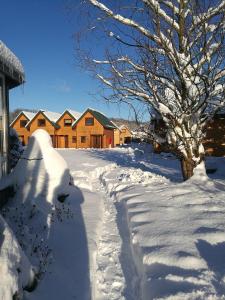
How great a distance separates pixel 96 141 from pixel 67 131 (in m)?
4.39

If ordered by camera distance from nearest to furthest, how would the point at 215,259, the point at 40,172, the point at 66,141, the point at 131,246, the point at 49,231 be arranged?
the point at 215,259 → the point at 131,246 → the point at 49,231 → the point at 40,172 → the point at 66,141

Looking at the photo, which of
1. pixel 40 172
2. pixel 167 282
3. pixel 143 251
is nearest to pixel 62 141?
pixel 40 172

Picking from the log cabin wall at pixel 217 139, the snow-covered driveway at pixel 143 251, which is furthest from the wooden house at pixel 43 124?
the snow-covered driveway at pixel 143 251

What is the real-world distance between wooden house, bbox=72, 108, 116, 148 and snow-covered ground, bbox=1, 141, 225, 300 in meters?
34.4

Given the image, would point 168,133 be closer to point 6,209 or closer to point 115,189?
point 115,189

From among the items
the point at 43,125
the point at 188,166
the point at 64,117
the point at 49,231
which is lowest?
the point at 49,231

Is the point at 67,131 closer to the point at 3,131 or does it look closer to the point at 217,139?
the point at 217,139

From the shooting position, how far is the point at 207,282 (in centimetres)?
327

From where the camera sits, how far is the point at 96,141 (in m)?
42.9

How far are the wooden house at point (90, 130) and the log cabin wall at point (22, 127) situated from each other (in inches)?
296

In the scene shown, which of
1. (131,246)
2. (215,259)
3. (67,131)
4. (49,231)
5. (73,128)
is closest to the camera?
(215,259)

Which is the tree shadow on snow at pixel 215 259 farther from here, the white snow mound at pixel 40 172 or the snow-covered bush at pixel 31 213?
the white snow mound at pixel 40 172

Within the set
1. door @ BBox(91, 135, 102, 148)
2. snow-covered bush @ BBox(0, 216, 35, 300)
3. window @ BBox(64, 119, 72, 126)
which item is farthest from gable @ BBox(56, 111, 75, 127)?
snow-covered bush @ BBox(0, 216, 35, 300)

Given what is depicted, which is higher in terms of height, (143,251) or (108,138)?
(108,138)
